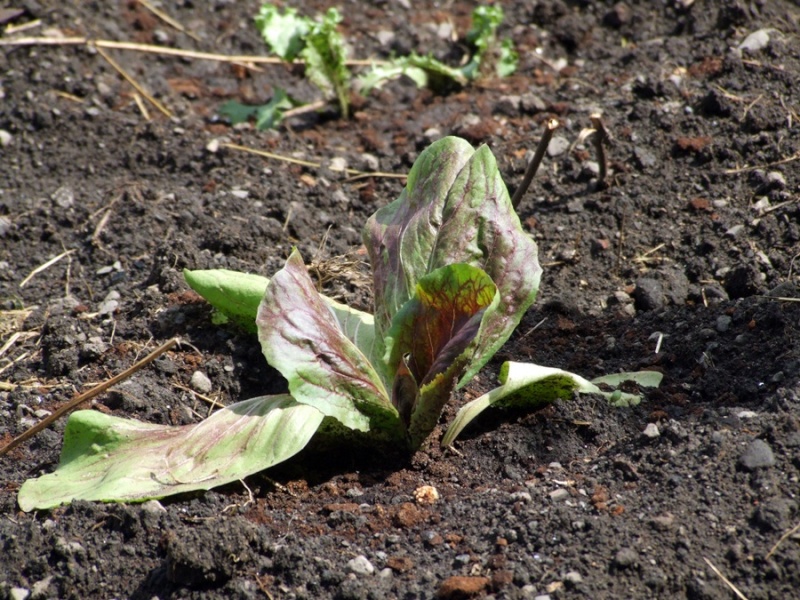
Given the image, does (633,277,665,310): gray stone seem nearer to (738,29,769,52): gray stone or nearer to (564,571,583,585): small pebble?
(564,571,583,585): small pebble

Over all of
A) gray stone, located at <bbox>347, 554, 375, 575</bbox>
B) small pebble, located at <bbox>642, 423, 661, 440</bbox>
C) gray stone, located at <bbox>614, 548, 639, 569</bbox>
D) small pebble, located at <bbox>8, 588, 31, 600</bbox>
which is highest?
gray stone, located at <bbox>614, 548, 639, 569</bbox>

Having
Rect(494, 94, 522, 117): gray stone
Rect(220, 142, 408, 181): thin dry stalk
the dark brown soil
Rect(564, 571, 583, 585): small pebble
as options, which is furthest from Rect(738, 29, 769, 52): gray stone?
Rect(564, 571, 583, 585): small pebble

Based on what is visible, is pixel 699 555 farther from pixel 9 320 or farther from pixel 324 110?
pixel 324 110

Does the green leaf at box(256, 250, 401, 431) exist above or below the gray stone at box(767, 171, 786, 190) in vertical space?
above

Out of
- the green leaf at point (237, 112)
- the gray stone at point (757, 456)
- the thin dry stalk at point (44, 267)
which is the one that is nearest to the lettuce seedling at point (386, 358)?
the gray stone at point (757, 456)

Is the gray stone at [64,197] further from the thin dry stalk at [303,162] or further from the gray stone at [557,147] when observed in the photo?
the gray stone at [557,147]
